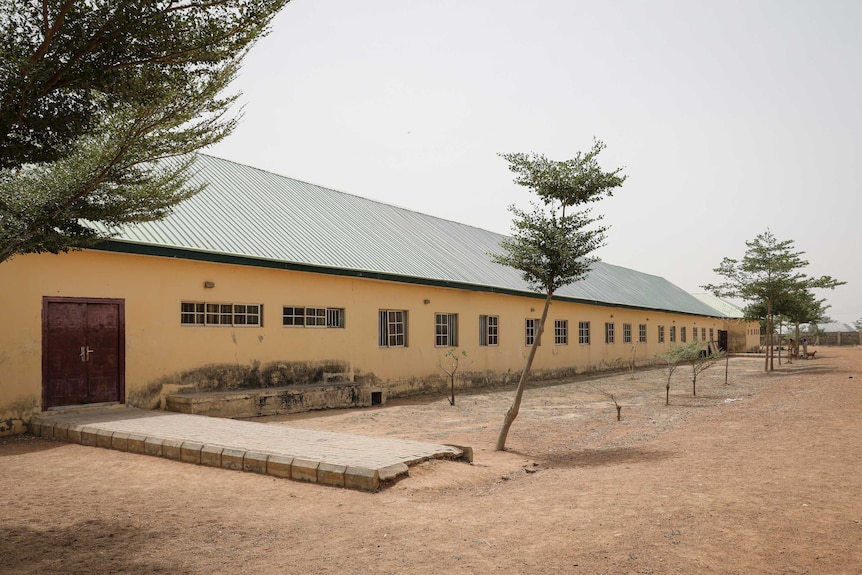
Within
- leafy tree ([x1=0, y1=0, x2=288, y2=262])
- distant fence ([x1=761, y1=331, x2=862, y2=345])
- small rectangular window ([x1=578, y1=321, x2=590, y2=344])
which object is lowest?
distant fence ([x1=761, y1=331, x2=862, y2=345])

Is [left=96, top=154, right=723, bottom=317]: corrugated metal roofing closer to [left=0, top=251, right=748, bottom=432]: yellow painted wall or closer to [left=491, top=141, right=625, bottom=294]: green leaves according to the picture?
[left=0, top=251, right=748, bottom=432]: yellow painted wall

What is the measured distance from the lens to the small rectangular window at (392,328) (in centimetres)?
1705

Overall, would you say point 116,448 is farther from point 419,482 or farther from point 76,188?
point 419,482

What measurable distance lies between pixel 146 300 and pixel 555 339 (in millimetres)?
16851

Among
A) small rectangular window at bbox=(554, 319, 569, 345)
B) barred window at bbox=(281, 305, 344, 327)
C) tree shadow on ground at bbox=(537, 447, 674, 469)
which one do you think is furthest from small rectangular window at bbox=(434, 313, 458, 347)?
tree shadow on ground at bbox=(537, 447, 674, 469)

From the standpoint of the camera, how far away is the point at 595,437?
35.1ft

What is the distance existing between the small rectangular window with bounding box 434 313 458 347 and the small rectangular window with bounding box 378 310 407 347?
1.41 meters

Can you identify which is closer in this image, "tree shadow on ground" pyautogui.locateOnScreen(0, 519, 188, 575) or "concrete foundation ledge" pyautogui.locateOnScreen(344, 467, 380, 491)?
"tree shadow on ground" pyautogui.locateOnScreen(0, 519, 188, 575)

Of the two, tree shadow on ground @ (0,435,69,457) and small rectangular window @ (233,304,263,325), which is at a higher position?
small rectangular window @ (233,304,263,325)

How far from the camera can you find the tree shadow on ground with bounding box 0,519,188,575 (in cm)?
445

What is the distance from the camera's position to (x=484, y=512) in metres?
5.88

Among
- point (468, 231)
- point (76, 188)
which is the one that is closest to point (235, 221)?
point (76, 188)

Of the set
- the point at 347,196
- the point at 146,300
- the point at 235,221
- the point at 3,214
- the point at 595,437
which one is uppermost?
the point at 347,196

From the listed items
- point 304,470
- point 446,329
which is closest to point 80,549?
point 304,470
